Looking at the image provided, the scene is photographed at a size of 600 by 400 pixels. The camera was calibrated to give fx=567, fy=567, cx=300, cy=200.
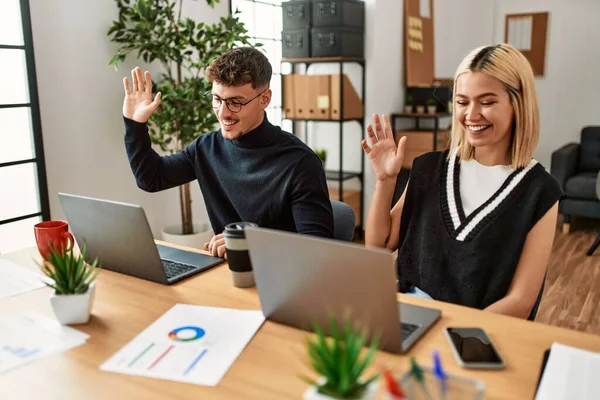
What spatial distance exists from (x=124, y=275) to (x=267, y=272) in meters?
0.55

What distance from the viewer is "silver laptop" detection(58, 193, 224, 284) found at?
4.50ft

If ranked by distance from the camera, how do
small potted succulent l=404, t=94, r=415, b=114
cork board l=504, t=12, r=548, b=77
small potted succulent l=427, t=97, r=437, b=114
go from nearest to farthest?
small potted succulent l=427, t=97, r=437, b=114 → small potted succulent l=404, t=94, r=415, b=114 → cork board l=504, t=12, r=548, b=77

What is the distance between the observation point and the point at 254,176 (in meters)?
1.91

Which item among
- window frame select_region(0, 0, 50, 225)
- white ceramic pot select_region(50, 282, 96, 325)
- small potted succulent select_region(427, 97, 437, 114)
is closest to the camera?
white ceramic pot select_region(50, 282, 96, 325)

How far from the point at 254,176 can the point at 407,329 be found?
0.92m

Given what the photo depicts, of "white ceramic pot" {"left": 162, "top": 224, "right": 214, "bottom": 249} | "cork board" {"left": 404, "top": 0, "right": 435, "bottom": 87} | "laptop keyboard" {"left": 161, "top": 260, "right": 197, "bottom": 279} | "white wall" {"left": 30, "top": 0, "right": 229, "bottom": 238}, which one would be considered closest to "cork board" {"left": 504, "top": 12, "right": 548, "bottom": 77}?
"cork board" {"left": 404, "top": 0, "right": 435, "bottom": 87}

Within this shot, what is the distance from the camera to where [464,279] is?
5.09ft

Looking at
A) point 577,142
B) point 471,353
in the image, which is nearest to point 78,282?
point 471,353

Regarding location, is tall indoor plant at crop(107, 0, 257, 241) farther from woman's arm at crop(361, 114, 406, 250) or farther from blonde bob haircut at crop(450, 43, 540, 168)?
blonde bob haircut at crop(450, 43, 540, 168)

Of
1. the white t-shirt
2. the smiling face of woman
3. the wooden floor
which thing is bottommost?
the wooden floor

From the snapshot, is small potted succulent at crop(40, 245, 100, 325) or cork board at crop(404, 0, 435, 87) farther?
cork board at crop(404, 0, 435, 87)

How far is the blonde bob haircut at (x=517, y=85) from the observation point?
1.50 m

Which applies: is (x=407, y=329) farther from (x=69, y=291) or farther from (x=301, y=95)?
(x=301, y=95)

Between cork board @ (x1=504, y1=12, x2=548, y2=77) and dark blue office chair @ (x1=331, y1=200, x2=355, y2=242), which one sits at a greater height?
cork board @ (x1=504, y1=12, x2=548, y2=77)
